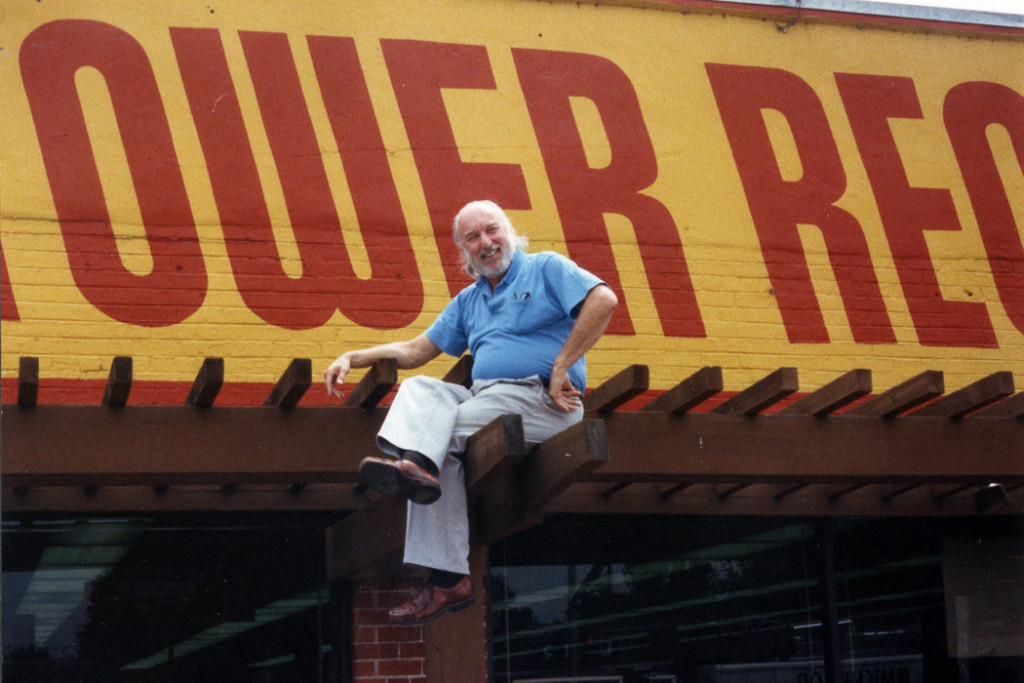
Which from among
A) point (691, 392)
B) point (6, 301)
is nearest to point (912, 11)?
point (691, 392)

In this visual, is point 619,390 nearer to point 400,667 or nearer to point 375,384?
point 375,384

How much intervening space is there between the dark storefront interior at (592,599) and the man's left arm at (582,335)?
2.86 metres

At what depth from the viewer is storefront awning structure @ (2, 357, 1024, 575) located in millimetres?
4492

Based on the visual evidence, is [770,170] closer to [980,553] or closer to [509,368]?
[980,553]

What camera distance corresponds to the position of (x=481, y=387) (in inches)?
178

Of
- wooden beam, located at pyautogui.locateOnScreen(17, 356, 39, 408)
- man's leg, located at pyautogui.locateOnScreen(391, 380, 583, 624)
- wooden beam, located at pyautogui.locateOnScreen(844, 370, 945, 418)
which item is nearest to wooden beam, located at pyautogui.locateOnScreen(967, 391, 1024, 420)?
wooden beam, located at pyautogui.locateOnScreen(844, 370, 945, 418)

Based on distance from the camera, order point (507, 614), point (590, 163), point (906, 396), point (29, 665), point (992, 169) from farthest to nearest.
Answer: point (992, 169) → point (590, 163) → point (507, 614) → point (29, 665) → point (906, 396)

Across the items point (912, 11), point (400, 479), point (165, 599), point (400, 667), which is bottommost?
point (400, 667)

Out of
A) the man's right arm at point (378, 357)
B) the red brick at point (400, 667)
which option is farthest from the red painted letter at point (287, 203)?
the man's right arm at point (378, 357)

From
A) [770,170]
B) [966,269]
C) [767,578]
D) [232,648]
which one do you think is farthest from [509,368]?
[966,269]

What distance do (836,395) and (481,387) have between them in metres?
1.48

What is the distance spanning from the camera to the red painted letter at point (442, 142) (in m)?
7.28

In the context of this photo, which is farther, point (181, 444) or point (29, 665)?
point (29, 665)

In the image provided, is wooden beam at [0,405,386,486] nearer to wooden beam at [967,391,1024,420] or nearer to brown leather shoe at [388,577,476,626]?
brown leather shoe at [388,577,476,626]
